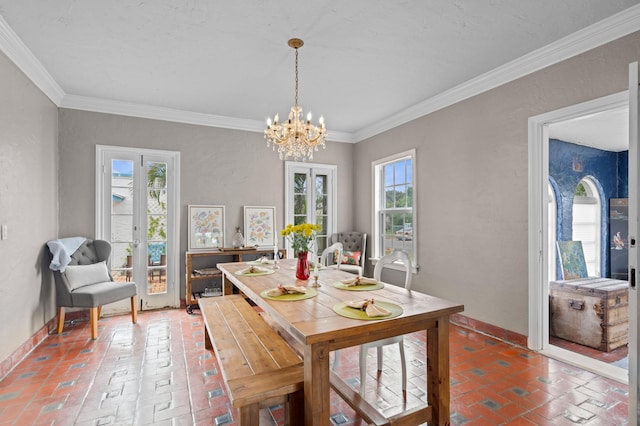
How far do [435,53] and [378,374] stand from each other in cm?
282

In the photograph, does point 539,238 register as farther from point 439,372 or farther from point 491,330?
point 439,372

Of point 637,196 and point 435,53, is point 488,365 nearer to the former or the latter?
Answer: point 637,196

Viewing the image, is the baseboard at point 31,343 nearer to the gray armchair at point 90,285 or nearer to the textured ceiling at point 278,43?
the gray armchair at point 90,285

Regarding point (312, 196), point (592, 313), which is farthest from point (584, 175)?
point (312, 196)

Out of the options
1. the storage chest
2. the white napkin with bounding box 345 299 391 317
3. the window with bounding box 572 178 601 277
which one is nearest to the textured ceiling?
the white napkin with bounding box 345 299 391 317

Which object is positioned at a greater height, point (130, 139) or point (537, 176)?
point (130, 139)

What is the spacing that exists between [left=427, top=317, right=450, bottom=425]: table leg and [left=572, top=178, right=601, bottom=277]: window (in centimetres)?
476

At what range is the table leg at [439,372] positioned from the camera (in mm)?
1944

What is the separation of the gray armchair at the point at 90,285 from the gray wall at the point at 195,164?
1.02ft

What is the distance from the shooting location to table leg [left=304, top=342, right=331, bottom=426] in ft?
5.33

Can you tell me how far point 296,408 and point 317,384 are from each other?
0.94 ft

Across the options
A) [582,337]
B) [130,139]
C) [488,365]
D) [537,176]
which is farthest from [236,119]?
[582,337]

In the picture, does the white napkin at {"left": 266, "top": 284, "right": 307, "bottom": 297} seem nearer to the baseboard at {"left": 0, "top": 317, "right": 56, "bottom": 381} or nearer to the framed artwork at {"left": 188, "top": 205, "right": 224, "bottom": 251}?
the baseboard at {"left": 0, "top": 317, "right": 56, "bottom": 381}

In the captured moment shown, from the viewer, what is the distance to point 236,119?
16.1ft
